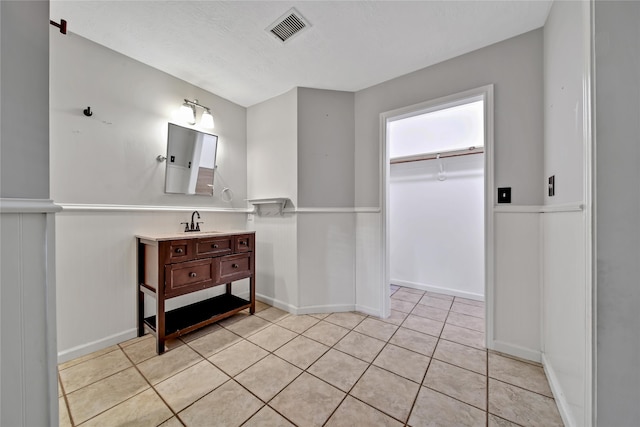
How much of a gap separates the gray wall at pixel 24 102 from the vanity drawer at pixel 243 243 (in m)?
1.58

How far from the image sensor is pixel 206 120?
7.79 ft

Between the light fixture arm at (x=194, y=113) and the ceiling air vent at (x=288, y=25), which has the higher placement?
the ceiling air vent at (x=288, y=25)

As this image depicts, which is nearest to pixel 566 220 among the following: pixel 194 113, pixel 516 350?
pixel 516 350

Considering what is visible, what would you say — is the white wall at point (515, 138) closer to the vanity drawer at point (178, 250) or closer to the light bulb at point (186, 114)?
the light bulb at point (186, 114)

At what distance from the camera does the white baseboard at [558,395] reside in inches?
43.6

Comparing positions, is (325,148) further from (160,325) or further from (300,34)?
(160,325)

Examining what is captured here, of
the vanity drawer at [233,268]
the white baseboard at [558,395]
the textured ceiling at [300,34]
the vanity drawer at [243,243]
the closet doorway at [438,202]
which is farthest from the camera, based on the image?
the closet doorway at [438,202]

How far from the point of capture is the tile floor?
1189 mm

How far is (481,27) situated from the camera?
1.64m

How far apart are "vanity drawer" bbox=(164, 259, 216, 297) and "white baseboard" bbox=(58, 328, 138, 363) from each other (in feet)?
1.90

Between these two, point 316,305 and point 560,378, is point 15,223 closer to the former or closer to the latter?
point 316,305

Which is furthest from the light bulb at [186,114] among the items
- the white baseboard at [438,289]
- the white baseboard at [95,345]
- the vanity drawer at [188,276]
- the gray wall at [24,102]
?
the white baseboard at [438,289]

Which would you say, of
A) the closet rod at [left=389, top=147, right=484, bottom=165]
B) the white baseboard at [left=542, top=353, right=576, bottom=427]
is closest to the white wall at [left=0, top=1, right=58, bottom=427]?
the white baseboard at [left=542, top=353, right=576, bottom=427]

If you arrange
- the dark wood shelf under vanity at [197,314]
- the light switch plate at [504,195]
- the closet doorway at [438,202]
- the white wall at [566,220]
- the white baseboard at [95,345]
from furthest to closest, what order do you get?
the closet doorway at [438,202]
the dark wood shelf under vanity at [197,314]
the light switch plate at [504,195]
the white baseboard at [95,345]
the white wall at [566,220]
